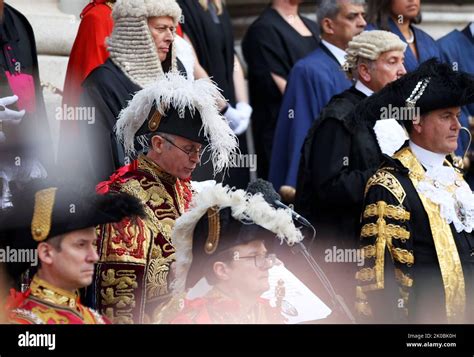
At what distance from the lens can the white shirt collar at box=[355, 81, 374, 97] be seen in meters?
10.1

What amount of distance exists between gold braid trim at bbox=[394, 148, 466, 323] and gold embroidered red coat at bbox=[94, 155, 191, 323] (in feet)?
4.03

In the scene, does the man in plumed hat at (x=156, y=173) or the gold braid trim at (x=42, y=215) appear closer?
the gold braid trim at (x=42, y=215)

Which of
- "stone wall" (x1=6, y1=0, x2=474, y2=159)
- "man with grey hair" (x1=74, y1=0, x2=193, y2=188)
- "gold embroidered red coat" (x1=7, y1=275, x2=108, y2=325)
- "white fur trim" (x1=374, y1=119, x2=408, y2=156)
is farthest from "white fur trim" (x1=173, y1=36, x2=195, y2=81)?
"gold embroidered red coat" (x1=7, y1=275, x2=108, y2=325)

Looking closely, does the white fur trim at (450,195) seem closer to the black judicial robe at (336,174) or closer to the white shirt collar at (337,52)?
the black judicial robe at (336,174)

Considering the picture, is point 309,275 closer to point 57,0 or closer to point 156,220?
point 156,220

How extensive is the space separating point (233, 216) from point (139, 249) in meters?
0.72

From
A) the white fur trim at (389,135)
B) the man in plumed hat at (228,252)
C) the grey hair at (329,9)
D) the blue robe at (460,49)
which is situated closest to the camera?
the man in plumed hat at (228,252)

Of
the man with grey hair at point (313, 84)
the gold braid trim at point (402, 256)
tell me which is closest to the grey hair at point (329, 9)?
the man with grey hair at point (313, 84)

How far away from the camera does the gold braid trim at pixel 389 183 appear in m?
8.97

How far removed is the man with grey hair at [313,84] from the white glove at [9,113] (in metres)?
2.06

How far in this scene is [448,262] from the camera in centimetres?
897

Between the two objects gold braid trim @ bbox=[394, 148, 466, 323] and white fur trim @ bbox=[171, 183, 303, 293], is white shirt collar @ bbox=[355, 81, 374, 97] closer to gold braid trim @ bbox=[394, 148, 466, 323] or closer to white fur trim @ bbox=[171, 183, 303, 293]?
gold braid trim @ bbox=[394, 148, 466, 323]

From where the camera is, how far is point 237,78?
11.4m
